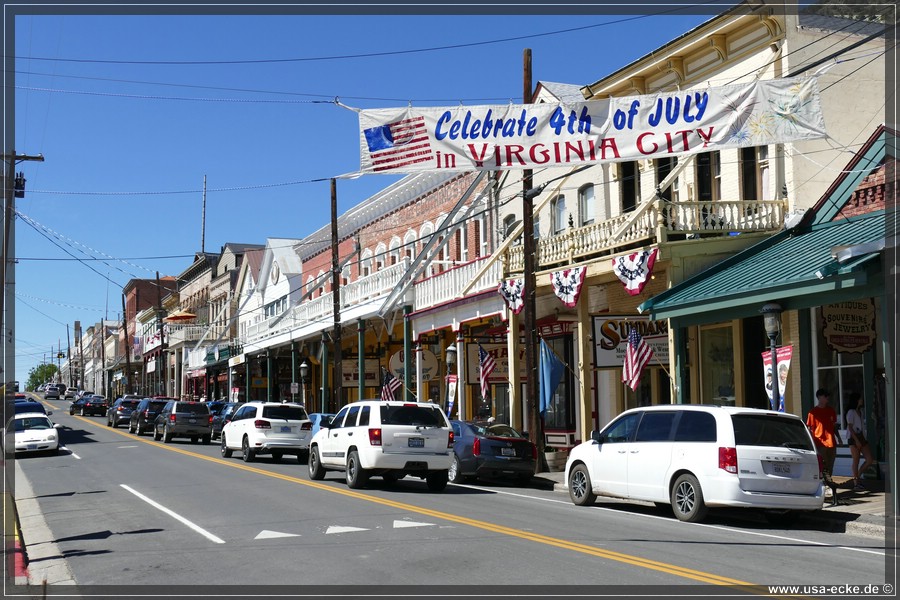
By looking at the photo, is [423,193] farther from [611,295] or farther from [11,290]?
[11,290]

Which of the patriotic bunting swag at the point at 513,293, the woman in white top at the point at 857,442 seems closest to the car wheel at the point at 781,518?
the woman in white top at the point at 857,442

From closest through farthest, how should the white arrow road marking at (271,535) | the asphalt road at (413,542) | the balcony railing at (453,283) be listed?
the asphalt road at (413,542) → the white arrow road marking at (271,535) → the balcony railing at (453,283)

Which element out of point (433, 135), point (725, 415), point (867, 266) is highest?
point (433, 135)

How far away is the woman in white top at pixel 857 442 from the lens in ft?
54.2

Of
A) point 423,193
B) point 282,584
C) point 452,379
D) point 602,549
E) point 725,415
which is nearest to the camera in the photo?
point 282,584

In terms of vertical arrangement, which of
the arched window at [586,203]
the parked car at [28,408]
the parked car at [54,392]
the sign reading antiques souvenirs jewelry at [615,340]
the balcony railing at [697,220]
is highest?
the arched window at [586,203]

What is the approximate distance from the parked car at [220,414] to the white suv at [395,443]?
770 inches

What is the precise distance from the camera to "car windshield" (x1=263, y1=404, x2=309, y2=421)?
94.4ft

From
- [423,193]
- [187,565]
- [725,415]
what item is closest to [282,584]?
[187,565]

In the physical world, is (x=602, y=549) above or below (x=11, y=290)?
below

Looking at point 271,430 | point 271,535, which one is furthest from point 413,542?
point 271,430

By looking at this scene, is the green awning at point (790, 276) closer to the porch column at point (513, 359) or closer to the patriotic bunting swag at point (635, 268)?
the patriotic bunting swag at point (635, 268)

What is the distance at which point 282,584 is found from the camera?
30.6 feet

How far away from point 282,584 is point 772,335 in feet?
34.6
